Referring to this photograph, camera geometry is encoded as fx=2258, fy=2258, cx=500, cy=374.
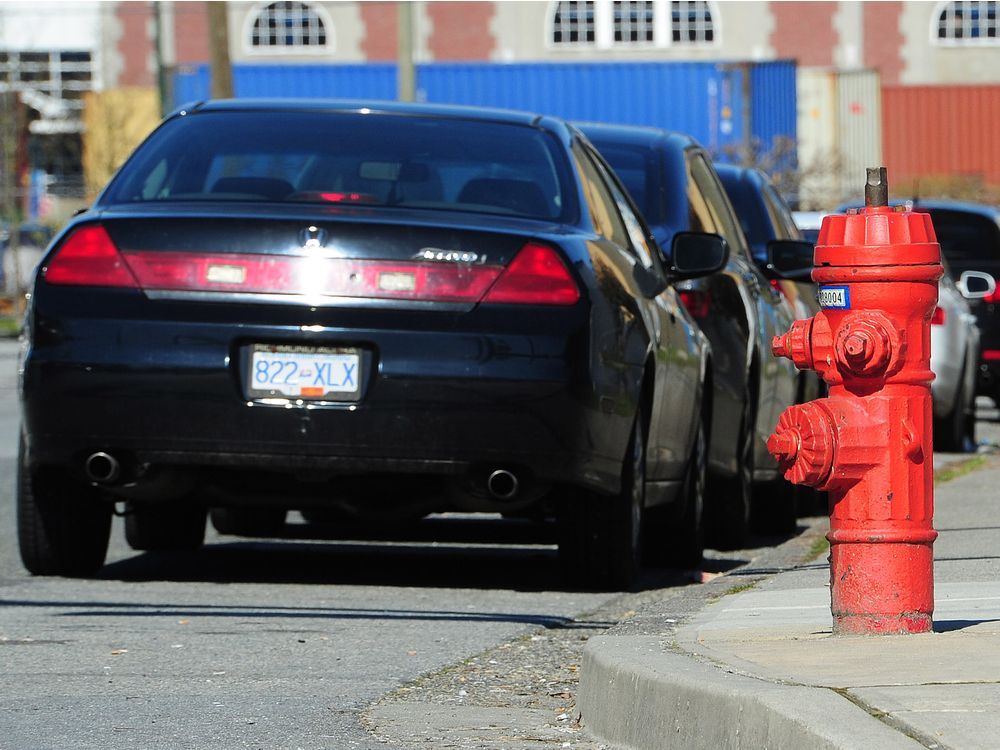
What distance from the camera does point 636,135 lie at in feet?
29.8

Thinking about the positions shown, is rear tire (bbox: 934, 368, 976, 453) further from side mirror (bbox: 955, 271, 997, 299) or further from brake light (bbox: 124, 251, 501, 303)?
brake light (bbox: 124, 251, 501, 303)

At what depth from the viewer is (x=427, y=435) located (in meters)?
6.39

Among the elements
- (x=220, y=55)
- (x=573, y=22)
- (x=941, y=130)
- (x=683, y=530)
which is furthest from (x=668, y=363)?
(x=573, y=22)

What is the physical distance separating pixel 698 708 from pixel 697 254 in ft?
12.1

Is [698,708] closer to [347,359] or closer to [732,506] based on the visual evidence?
[347,359]

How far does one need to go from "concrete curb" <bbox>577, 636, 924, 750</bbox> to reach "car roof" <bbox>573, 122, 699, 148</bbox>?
168 inches

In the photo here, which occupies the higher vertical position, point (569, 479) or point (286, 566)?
point (569, 479)

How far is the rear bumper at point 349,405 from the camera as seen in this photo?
250 inches

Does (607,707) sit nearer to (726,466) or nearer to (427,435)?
(427,435)

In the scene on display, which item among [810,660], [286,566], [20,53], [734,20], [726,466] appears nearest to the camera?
[810,660]

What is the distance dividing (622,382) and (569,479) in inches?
14.4

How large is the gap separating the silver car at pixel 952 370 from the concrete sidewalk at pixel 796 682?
319 inches

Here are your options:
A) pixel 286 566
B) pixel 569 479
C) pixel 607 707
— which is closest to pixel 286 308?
pixel 569 479

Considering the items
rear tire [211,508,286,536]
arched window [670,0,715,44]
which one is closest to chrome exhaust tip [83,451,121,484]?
rear tire [211,508,286,536]
